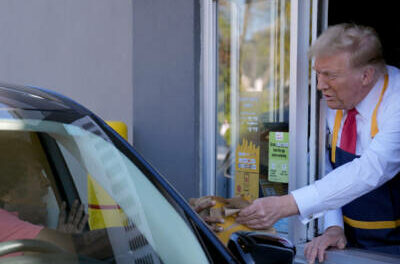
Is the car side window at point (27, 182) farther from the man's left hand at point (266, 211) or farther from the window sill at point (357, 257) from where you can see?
the window sill at point (357, 257)

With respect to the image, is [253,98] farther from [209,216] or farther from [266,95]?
[209,216]

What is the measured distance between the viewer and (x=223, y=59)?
4355 millimetres

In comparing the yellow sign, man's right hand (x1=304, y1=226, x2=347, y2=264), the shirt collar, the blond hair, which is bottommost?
man's right hand (x1=304, y1=226, x2=347, y2=264)

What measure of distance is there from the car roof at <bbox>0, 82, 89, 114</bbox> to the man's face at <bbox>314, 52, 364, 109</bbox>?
1.66 meters

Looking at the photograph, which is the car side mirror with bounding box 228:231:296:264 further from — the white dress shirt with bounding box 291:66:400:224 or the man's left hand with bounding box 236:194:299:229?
the white dress shirt with bounding box 291:66:400:224

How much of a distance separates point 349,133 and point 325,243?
0.70 metres

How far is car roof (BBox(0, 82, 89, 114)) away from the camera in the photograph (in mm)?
1617

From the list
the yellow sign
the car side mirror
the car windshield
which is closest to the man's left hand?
the car side mirror

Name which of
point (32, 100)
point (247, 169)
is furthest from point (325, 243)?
point (32, 100)

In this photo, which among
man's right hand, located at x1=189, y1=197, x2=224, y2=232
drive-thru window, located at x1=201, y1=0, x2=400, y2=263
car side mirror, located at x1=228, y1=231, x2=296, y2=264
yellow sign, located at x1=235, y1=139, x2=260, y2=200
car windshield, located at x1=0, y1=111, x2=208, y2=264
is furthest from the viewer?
yellow sign, located at x1=235, y1=139, x2=260, y2=200

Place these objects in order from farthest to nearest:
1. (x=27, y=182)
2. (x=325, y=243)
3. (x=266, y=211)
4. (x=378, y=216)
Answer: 1. (x=378, y=216)
2. (x=325, y=243)
3. (x=266, y=211)
4. (x=27, y=182)

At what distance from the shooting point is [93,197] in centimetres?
157

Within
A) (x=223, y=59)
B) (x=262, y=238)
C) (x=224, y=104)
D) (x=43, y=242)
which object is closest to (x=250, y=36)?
(x=223, y=59)

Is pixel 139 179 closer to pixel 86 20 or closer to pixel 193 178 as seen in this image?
pixel 193 178
